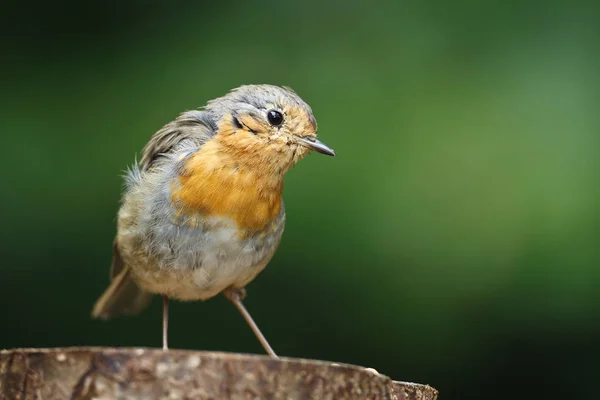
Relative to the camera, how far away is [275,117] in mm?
3191

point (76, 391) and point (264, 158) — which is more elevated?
point (264, 158)

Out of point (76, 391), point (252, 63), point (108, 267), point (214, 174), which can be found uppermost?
point (252, 63)

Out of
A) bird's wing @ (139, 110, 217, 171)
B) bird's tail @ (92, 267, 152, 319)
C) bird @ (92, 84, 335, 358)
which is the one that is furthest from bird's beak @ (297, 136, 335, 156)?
bird's tail @ (92, 267, 152, 319)

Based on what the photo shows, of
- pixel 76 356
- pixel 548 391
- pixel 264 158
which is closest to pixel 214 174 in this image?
pixel 264 158

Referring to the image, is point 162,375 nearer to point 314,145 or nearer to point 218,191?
point 218,191

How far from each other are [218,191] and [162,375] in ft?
4.39

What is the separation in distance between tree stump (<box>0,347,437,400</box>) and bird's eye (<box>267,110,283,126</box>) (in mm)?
1385

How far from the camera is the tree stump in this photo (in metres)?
1.85

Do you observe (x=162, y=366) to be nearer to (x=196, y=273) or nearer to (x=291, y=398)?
(x=291, y=398)

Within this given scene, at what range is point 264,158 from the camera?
124 inches

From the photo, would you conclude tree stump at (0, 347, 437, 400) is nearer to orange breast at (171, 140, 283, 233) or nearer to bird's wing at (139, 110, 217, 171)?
orange breast at (171, 140, 283, 233)

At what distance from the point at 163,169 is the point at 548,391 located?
234 cm

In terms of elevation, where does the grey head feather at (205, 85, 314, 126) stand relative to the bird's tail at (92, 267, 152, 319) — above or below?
above

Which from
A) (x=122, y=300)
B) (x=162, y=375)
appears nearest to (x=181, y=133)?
(x=122, y=300)
